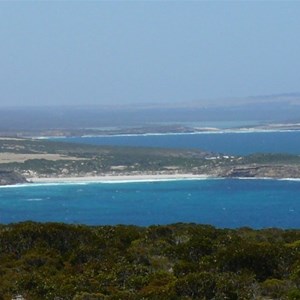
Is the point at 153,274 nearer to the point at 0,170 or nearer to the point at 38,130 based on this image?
the point at 0,170

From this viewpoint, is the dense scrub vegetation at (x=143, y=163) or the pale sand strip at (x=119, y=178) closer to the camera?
the pale sand strip at (x=119, y=178)

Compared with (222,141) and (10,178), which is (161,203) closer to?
(10,178)

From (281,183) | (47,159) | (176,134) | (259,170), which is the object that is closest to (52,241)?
(281,183)

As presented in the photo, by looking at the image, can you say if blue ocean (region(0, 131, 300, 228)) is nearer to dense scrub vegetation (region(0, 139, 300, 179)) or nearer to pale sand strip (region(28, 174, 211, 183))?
pale sand strip (region(28, 174, 211, 183))

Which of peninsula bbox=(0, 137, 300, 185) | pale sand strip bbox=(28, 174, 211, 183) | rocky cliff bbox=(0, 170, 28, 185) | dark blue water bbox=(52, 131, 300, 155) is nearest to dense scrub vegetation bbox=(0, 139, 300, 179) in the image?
peninsula bbox=(0, 137, 300, 185)

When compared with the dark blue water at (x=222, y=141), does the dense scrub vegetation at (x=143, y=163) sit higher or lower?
higher

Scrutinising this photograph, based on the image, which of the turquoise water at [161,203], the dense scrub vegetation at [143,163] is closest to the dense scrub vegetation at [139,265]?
the turquoise water at [161,203]

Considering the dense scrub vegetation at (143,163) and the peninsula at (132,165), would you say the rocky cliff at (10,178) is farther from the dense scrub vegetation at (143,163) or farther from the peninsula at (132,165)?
the dense scrub vegetation at (143,163)
